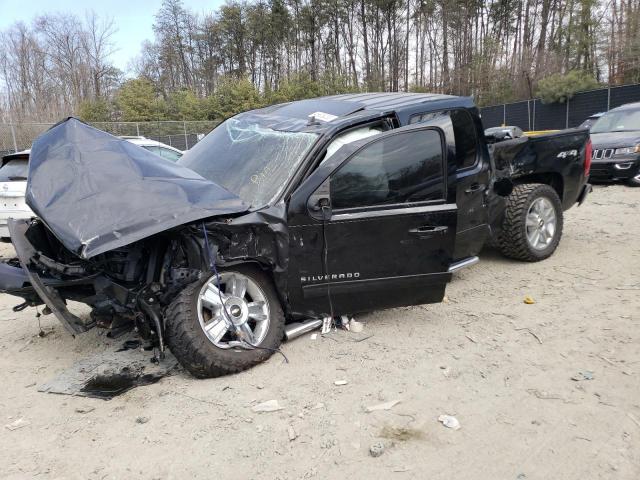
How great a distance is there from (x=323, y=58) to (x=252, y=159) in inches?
1734

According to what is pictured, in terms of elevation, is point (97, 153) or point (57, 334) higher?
point (97, 153)

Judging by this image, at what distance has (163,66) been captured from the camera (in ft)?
159

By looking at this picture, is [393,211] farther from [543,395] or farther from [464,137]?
[543,395]

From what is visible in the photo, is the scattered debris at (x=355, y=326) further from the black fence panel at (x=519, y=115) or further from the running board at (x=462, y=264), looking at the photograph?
the black fence panel at (x=519, y=115)

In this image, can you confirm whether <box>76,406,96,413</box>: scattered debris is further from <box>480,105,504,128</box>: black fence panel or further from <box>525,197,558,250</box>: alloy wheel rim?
<box>480,105,504,128</box>: black fence panel

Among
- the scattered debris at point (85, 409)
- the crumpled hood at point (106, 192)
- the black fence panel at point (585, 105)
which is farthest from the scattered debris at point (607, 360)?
the black fence panel at point (585, 105)

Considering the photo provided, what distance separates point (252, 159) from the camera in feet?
12.8

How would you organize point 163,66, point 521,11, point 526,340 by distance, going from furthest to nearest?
point 163,66 → point 521,11 → point 526,340

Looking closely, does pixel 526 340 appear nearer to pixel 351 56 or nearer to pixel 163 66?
pixel 351 56

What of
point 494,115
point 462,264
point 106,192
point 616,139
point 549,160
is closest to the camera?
point 106,192

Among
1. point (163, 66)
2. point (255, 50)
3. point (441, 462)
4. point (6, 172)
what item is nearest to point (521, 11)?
point (255, 50)

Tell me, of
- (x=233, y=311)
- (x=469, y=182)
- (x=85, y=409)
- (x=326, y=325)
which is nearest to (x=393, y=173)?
(x=469, y=182)

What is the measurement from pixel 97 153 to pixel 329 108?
1914mm

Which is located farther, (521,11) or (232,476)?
(521,11)
